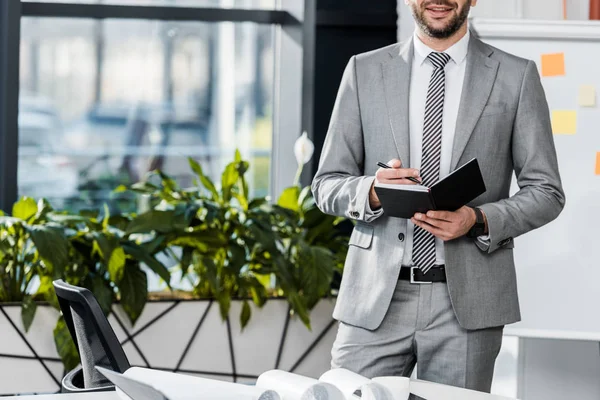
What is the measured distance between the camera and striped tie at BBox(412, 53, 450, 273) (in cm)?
216

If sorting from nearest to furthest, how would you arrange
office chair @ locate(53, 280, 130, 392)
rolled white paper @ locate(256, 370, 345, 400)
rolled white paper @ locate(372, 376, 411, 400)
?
rolled white paper @ locate(256, 370, 345, 400) → rolled white paper @ locate(372, 376, 411, 400) → office chair @ locate(53, 280, 130, 392)

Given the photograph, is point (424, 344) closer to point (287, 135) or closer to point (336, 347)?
point (336, 347)

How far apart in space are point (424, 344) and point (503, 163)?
501 millimetres

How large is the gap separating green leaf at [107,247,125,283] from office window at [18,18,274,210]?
824 mm

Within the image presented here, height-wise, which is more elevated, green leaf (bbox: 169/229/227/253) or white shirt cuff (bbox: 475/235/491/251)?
white shirt cuff (bbox: 475/235/491/251)

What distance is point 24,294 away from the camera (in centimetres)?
337

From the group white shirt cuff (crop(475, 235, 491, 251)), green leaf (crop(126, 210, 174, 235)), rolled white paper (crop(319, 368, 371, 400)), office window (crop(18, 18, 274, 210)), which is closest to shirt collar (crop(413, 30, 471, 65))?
white shirt cuff (crop(475, 235, 491, 251))

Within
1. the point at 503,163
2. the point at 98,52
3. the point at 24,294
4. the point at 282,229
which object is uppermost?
the point at 98,52

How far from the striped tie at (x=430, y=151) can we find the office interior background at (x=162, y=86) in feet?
5.78

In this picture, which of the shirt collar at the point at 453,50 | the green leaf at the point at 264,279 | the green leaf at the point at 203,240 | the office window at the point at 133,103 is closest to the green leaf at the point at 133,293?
the green leaf at the point at 203,240

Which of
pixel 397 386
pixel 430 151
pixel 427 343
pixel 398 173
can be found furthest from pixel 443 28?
pixel 397 386

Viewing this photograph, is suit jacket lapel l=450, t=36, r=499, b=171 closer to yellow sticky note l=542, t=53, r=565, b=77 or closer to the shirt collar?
the shirt collar

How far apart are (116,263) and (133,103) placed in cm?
109

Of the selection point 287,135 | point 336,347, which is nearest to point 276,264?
point 287,135
